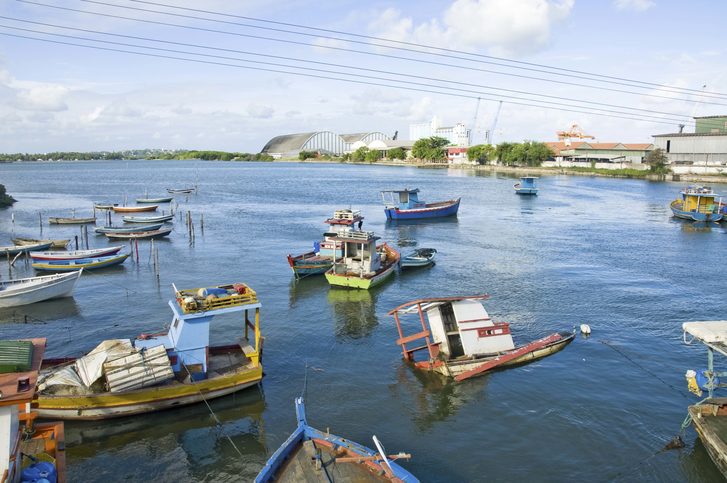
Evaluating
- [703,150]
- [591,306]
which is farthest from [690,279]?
[703,150]

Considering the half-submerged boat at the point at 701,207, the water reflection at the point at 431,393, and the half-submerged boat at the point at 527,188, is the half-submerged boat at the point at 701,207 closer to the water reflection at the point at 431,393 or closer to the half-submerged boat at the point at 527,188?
the half-submerged boat at the point at 527,188

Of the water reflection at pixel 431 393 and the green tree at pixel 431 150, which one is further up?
the green tree at pixel 431 150

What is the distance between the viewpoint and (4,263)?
40.8 metres

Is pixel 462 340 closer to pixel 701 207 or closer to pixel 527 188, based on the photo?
pixel 701 207

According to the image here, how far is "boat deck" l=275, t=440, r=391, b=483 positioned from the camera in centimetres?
1268

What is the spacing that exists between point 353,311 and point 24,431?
18155 millimetres

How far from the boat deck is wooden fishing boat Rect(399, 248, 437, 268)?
25968 mm

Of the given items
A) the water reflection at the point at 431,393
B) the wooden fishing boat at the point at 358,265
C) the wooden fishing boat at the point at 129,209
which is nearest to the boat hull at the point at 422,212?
the wooden fishing boat at the point at 358,265

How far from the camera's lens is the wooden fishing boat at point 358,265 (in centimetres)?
3322

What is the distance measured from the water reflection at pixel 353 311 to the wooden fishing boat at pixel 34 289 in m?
15.2

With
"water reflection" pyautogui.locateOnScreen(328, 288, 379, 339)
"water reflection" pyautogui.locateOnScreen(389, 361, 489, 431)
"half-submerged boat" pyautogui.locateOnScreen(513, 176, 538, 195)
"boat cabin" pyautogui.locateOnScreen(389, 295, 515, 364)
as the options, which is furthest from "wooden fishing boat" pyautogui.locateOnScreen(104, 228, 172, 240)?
"half-submerged boat" pyautogui.locateOnScreen(513, 176, 538, 195)

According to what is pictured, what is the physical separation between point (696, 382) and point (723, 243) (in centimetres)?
4239

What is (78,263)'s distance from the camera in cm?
3828

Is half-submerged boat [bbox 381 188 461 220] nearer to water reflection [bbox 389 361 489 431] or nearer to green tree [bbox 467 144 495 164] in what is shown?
water reflection [bbox 389 361 489 431]
